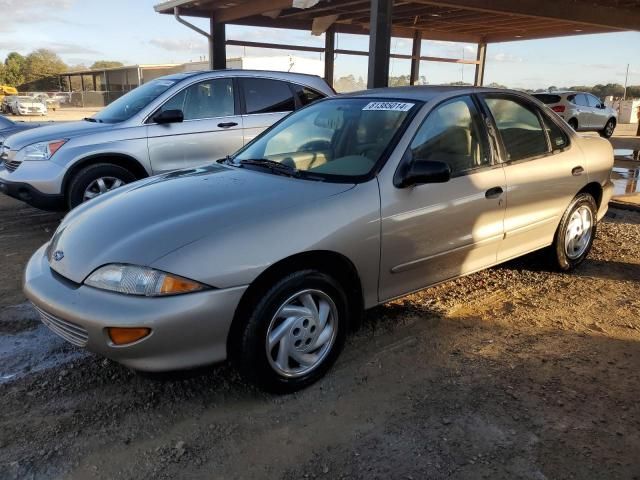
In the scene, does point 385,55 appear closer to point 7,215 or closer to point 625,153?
point 7,215

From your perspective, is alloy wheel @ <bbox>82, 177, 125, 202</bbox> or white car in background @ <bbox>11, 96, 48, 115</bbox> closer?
alloy wheel @ <bbox>82, 177, 125, 202</bbox>

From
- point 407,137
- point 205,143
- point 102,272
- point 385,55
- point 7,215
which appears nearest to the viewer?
point 102,272

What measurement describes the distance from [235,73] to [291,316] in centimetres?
464

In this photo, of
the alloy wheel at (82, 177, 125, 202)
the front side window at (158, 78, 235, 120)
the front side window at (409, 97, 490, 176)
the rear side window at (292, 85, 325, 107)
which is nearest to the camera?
the front side window at (409, 97, 490, 176)

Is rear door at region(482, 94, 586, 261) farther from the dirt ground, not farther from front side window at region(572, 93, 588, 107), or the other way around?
front side window at region(572, 93, 588, 107)

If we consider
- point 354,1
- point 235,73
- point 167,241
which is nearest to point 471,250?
point 167,241

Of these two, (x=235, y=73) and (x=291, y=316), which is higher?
(x=235, y=73)

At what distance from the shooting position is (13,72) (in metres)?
70.8

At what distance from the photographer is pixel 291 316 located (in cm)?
290

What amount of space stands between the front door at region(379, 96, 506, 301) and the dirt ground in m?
0.48

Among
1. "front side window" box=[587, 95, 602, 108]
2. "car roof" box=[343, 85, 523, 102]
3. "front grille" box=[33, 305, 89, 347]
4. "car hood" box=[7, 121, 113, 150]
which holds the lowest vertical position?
"front grille" box=[33, 305, 89, 347]

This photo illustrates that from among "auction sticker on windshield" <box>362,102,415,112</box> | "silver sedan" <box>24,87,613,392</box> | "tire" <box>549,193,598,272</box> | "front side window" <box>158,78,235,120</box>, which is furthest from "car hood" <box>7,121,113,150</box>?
"tire" <box>549,193,598,272</box>

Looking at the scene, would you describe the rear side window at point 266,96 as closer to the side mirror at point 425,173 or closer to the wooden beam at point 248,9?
the side mirror at point 425,173

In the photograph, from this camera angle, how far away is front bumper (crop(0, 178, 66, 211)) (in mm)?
5762
